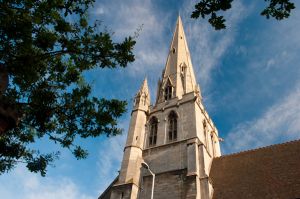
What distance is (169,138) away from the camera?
21438mm

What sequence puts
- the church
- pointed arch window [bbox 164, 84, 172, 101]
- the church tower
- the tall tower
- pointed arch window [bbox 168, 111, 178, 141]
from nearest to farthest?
the church, the church tower, the tall tower, pointed arch window [bbox 168, 111, 178, 141], pointed arch window [bbox 164, 84, 172, 101]

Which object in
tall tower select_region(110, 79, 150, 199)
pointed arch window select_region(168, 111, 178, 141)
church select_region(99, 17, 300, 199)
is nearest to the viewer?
church select_region(99, 17, 300, 199)

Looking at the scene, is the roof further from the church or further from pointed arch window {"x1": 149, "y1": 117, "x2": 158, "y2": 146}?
pointed arch window {"x1": 149, "y1": 117, "x2": 158, "y2": 146}

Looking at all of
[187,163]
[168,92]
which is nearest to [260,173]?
[187,163]

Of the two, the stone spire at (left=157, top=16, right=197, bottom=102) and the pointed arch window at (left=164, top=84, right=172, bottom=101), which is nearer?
the pointed arch window at (left=164, top=84, right=172, bottom=101)

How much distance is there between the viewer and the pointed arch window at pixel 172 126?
2133cm

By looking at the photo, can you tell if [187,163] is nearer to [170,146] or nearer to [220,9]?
[170,146]

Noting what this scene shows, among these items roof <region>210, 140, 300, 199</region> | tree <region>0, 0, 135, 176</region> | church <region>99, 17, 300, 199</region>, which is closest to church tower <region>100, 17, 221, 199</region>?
church <region>99, 17, 300, 199</region>

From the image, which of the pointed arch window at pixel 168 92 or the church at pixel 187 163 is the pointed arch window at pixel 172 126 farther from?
the pointed arch window at pixel 168 92

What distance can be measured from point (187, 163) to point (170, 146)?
2.82m

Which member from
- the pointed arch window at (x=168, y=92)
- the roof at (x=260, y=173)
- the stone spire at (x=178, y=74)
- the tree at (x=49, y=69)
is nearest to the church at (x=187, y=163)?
the roof at (x=260, y=173)

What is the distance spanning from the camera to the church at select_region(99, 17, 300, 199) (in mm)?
15805

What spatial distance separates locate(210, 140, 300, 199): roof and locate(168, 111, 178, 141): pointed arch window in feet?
12.8

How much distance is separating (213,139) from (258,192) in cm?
1047
